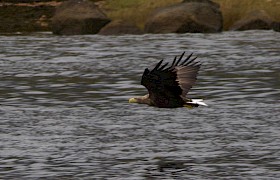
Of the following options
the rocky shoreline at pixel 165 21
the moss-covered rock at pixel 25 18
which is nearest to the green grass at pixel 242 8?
the rocky shoreline at pixel 165 21

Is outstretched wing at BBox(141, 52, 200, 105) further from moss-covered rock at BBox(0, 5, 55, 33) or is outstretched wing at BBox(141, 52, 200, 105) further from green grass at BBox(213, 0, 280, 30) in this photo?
moss-covered rock at BBox(0, 5, 55, 33)

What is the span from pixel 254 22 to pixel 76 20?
852 centimetres

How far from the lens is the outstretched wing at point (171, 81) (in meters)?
18.8

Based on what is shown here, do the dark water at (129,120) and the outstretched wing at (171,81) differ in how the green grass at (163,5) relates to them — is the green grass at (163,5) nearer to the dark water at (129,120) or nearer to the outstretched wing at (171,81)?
the dark water at (129,120)

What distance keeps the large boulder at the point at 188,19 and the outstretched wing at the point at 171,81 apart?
2942 centimetres

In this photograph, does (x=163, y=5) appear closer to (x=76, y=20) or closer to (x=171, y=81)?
(x=76, y=20)

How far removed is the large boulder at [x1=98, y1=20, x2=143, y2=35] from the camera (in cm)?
5026

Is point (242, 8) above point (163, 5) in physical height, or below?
below

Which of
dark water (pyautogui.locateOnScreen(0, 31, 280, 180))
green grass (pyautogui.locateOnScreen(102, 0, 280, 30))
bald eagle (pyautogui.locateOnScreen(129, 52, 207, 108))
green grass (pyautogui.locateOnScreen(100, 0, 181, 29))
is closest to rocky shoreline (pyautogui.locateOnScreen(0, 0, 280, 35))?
green grass (pyautogui.locateOnScreen(102, 0, 280, 30))

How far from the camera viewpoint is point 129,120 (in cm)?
2089

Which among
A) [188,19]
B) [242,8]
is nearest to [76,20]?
[188,19]

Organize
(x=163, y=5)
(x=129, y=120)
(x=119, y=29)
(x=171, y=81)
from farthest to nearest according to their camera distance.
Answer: (x=163, y=5), (x=119, y=29), (x=129, y=120), (x=171, y=81)

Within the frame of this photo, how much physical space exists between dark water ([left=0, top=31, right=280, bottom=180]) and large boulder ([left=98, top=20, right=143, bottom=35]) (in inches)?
452

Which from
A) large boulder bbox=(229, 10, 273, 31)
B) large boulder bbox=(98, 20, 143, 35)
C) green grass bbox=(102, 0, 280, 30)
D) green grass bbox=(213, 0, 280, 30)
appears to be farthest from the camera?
green grass bbox=(102, 0, 280, 30)
